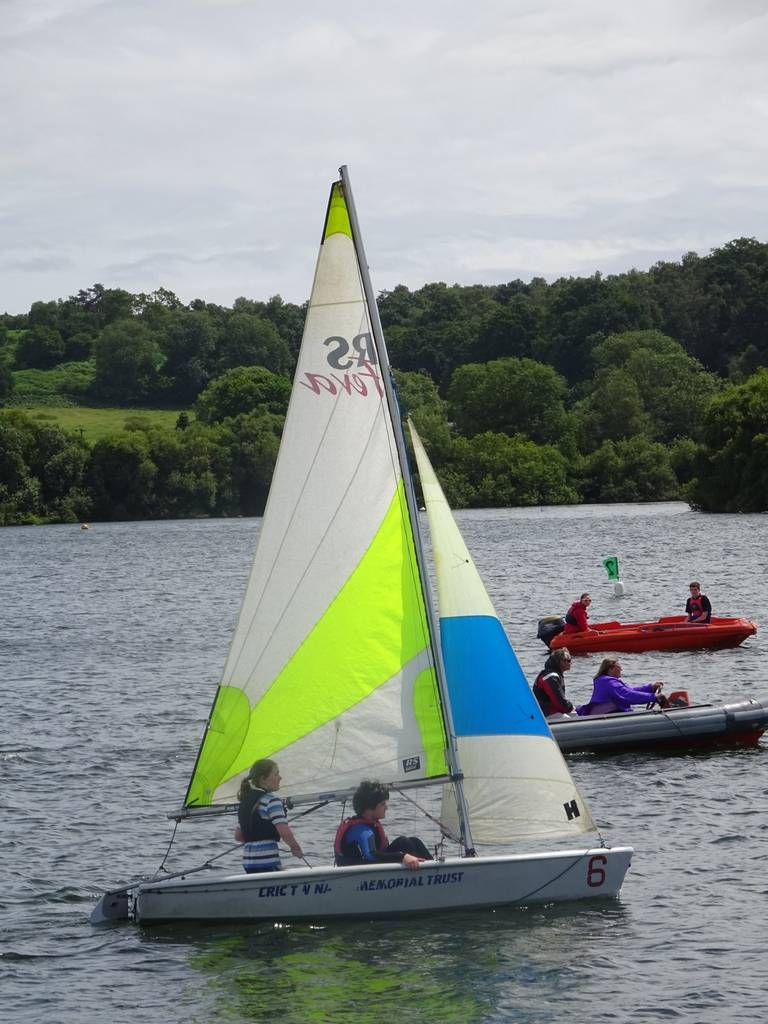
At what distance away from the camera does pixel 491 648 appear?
18.1 meters

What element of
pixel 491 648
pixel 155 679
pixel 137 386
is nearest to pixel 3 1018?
pixel 491 648

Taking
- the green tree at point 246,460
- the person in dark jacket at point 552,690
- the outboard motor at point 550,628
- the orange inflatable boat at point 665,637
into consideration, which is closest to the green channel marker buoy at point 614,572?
the orange inflatable boat at point 665,637

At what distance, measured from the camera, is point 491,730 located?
59.3ft

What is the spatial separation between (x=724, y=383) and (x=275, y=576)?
499ft

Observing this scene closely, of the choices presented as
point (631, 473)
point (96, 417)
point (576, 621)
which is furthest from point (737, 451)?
point (96, 417)

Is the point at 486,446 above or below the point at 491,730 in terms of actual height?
above

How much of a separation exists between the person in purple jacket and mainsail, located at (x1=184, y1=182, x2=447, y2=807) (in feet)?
33.8

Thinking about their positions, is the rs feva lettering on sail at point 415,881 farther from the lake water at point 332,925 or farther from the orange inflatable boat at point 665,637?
the orange inflatable boat at point 665,637

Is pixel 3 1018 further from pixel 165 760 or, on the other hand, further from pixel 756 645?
pixel 756 645

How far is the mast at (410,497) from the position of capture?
16922mm

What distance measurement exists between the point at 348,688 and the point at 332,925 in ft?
8.96

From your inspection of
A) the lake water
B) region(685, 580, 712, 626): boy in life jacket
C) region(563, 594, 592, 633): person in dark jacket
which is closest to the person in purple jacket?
the lake water

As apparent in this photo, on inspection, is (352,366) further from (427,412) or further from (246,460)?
(427,412)

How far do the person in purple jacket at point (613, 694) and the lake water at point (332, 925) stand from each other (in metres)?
0.94
